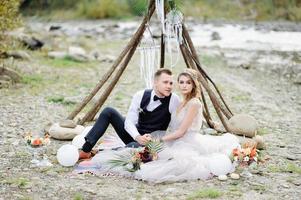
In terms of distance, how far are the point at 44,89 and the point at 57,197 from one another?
589 cm

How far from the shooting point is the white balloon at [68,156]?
6137 mm

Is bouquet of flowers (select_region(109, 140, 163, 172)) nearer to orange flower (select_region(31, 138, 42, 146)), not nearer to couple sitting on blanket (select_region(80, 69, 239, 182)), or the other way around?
couple sitting on blanket (select_region(80, 69, 239, 182))

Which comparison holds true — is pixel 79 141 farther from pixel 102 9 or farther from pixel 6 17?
pixel 102 9

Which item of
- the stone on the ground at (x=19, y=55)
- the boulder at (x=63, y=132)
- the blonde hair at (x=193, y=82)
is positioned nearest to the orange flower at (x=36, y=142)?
the boulder at (x=63, y=132)

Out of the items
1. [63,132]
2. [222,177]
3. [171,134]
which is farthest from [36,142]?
[222,177]

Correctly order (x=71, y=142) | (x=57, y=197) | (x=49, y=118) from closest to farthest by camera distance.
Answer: (x=57, y=197), (x=71, y=142), (x=49, y=118)

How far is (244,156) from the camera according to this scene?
6.19 meters

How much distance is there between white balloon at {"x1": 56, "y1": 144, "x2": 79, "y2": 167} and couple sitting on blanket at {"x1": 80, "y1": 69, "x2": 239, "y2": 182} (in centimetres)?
15

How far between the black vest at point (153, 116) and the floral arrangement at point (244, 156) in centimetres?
87

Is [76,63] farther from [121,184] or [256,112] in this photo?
[121,184]

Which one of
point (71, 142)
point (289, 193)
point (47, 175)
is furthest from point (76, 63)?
point (289, 193)

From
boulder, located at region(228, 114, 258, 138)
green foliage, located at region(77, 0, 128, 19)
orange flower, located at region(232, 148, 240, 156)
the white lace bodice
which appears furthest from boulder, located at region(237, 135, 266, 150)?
green foliage, located at region(77, 0, 128, 19)

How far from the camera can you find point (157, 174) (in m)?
5.68

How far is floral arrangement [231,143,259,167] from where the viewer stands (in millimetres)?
6121
